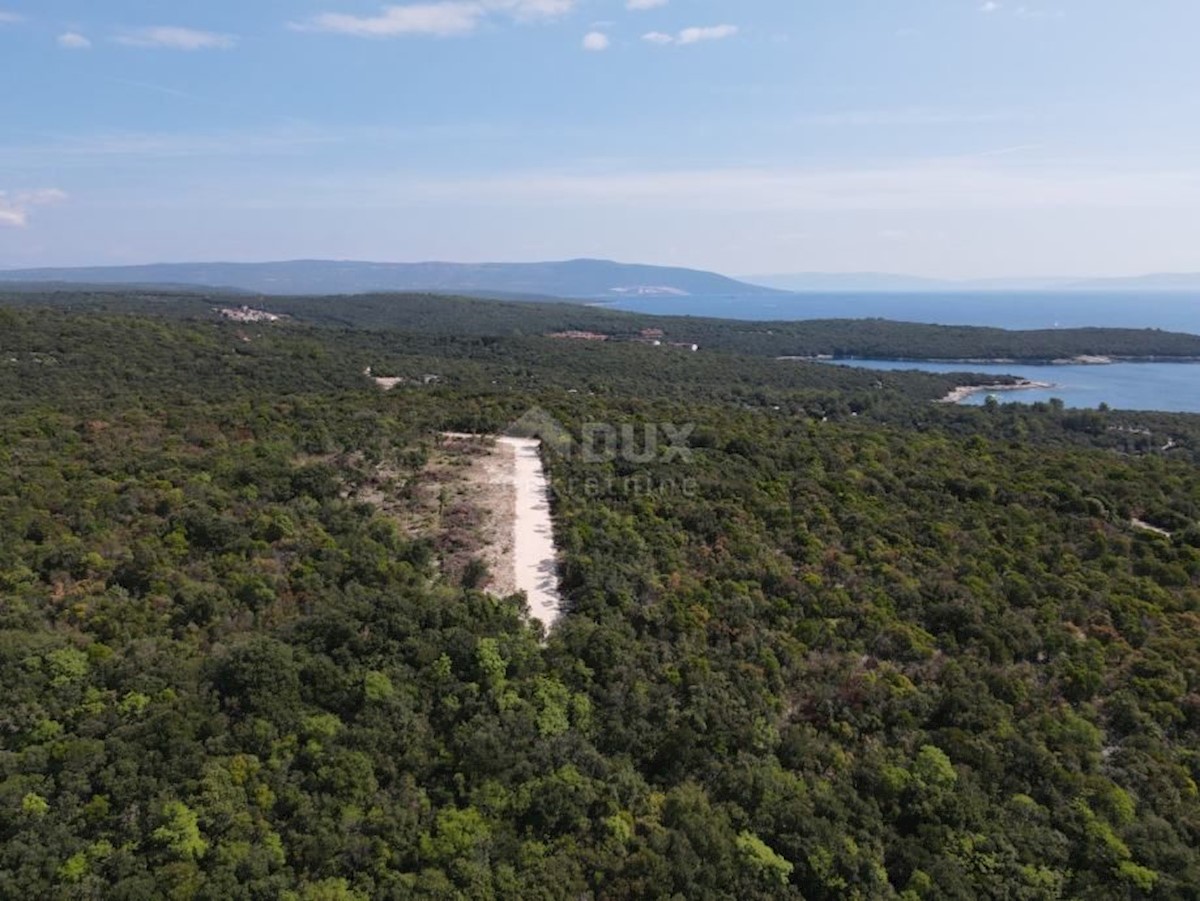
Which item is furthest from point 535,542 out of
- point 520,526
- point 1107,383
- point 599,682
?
point 1107,383

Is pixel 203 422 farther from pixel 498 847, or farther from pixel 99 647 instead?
pixel 498 847

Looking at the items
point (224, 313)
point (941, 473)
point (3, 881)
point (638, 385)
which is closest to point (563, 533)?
point (3, 881)

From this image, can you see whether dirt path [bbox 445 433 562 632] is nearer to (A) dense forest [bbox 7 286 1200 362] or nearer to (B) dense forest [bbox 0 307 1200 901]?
(B) dense forest [bbox 0 307 1200 901]

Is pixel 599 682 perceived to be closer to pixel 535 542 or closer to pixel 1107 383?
pixel 535 542

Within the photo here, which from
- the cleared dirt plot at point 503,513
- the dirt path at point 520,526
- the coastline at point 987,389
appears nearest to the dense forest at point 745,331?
the coastline at point 987,389

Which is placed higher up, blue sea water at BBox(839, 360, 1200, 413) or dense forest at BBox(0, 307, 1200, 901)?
blue sea water at BBox(839, 360, 1200, 413)

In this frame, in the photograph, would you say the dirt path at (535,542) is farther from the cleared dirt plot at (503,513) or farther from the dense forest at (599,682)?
the dense forest at (599,682)

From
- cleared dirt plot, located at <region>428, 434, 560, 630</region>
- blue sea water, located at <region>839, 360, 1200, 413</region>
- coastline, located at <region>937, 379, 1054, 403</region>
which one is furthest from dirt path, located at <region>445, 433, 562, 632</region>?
blue sea water, located at <region>839, 360, 1200, 413</region>
